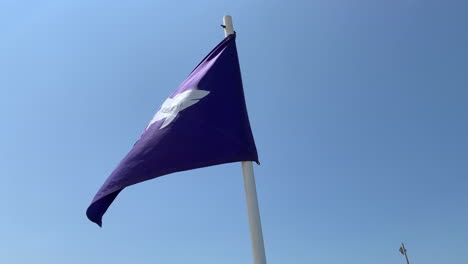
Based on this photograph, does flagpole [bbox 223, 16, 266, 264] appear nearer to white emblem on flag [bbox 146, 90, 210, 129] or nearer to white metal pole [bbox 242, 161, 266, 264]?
white metal pole [bbox 242, 161, 266, 264]

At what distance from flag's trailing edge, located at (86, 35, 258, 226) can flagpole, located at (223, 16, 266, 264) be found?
0.63 feet

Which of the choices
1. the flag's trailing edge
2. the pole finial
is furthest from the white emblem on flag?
the pole finial

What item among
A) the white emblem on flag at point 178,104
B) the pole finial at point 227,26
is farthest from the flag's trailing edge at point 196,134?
the pole finial at point 227,26

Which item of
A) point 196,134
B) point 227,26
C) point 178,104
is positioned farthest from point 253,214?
point 227,26

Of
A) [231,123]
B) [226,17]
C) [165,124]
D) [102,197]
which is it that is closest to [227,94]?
[231,123]

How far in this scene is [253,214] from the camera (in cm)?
523

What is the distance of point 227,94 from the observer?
6098mm

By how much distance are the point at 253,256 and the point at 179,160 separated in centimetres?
158

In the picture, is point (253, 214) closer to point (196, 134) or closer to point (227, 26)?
point (196, 134)

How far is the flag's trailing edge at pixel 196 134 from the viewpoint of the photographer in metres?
5.38

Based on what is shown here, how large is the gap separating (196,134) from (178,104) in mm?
704

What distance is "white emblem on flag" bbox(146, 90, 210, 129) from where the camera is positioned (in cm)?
593

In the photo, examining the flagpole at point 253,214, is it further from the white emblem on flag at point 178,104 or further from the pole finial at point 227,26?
the pole finial at point 227,26

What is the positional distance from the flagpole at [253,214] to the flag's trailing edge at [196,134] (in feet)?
0.63
